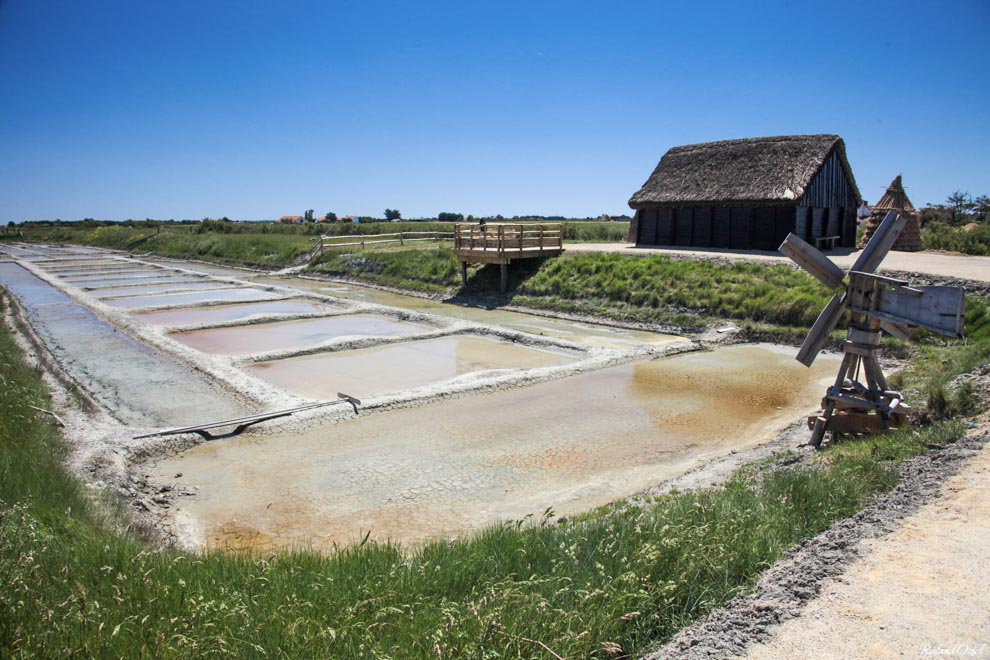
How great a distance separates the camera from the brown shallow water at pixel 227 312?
2142cm

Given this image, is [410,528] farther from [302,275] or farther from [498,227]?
[302,275]

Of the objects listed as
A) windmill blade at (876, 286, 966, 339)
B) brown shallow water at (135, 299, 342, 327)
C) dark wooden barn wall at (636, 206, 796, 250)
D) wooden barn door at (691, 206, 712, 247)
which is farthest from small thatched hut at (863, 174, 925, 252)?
brown shallow water at (135, 299, 342, 327)

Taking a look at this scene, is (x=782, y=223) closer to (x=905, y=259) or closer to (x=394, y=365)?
(x=905, y=259)

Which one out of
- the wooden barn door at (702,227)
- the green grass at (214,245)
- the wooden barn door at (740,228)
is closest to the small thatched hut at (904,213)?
the wooden barn door at (740,228)

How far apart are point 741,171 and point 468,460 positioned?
20.8 meters

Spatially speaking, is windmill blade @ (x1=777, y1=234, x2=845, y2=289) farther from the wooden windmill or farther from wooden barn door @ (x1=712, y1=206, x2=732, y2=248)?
wooden barn door @ (x1=712, y1=206, x2=732, y2=248)

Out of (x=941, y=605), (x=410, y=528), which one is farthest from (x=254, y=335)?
(x=941, y=605)

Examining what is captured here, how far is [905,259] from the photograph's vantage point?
2088 cm

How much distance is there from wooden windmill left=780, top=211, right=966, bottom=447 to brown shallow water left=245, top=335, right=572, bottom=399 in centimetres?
713

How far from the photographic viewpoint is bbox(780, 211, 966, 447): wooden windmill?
756cm

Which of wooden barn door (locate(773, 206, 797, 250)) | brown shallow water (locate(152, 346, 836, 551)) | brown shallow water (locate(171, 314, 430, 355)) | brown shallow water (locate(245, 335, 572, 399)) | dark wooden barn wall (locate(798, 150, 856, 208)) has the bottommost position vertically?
brown shallow water (locate(152, 346, 836, 551))

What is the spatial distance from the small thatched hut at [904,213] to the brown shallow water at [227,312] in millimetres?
20871

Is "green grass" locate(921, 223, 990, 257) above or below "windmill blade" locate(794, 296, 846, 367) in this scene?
above

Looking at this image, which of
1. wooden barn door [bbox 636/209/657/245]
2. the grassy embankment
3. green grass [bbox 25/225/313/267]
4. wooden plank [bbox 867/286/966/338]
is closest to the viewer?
the grassy embankment
